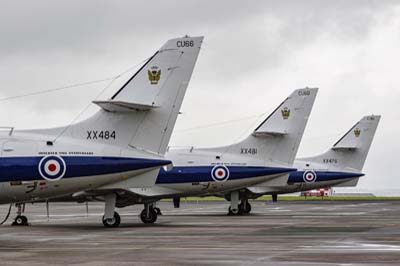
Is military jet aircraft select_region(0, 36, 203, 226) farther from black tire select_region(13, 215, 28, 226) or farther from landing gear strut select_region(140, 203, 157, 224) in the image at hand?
black tire select_region(13, 215, 28, 226)

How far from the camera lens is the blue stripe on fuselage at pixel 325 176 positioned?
177 feet

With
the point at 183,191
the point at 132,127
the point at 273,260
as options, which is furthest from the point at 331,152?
the point at 273,260

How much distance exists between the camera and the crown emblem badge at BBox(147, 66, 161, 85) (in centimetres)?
2844

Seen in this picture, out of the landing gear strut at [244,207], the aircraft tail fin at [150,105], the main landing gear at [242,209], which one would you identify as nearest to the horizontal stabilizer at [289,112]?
the main landing gear at [242,209]

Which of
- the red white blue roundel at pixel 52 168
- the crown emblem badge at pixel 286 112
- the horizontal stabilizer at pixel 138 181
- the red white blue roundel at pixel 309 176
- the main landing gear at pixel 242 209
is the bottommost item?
the main landing gear at pixel 242 209

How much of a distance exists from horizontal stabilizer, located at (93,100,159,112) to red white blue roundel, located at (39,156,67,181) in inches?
111

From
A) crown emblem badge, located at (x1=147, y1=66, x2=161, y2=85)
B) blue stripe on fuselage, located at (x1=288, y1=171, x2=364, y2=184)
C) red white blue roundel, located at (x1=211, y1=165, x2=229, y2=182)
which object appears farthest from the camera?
blue stripe on fuselage, located at (x1=288, y1=171, x2=364, y2=184)

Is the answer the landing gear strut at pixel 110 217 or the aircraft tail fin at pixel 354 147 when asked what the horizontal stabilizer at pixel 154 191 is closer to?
the landing gear strut at pixel 110 217

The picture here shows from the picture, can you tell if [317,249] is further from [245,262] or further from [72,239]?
[72,239]

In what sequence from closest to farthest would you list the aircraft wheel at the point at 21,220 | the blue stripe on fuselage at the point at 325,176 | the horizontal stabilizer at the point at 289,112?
the aircraft wheel at the point at 21,220
the horizontal stabilizer at the point at 289,112
the blue stripe on fuselage at the point at 325,176

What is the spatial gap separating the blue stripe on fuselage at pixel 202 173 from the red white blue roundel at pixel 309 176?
11164 millimetres

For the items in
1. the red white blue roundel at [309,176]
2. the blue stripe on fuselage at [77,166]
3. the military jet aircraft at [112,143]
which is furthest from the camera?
the red white blue roundel at [309,176]

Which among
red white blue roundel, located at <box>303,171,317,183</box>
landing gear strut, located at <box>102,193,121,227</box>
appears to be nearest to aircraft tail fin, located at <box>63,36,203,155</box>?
landing gear strut, located at <box>102,193,121,227</box>

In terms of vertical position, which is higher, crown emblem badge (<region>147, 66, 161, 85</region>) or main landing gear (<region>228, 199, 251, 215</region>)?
crown emblem badge (<region>147, 66, 161, 85</region>)
